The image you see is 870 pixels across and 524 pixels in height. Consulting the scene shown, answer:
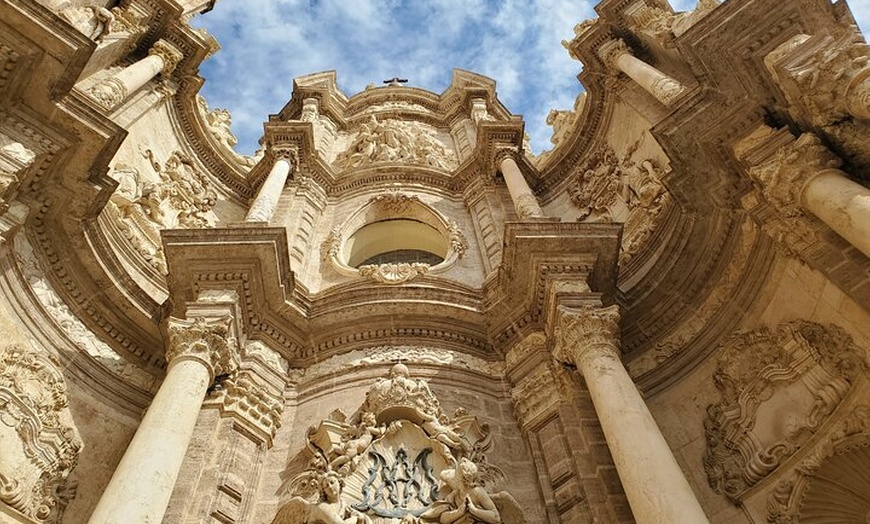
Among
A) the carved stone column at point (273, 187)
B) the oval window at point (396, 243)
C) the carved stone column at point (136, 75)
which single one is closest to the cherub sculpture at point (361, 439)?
the carved stone column at point (273, 187)

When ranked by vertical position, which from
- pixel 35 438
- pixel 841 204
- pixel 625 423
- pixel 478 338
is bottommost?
pixel 625 423

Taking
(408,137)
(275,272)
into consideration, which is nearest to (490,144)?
(408,137)

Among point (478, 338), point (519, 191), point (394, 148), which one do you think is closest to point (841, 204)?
point (478, 338)

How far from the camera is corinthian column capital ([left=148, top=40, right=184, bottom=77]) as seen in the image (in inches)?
592

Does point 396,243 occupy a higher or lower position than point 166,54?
lower

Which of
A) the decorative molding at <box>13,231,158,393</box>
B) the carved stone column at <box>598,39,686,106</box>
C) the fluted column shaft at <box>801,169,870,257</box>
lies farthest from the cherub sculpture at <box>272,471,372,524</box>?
the carved stone column at <box>598,39,686,106</box>

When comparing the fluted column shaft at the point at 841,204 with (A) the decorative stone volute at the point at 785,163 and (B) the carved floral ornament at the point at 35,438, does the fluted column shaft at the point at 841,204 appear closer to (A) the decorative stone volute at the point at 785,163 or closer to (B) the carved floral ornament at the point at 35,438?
(A) the decorative stone volute at the point at 785,163

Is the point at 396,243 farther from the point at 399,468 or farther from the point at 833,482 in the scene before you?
the point at 833,482

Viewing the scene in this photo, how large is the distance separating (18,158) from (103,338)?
2672mm

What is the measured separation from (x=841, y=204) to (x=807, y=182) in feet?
2.36

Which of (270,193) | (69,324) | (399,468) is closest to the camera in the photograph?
(399,468)

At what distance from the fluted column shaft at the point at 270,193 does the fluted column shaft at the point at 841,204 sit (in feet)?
26.6

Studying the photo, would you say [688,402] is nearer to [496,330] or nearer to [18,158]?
[496,330]

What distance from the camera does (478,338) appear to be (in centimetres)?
1083
